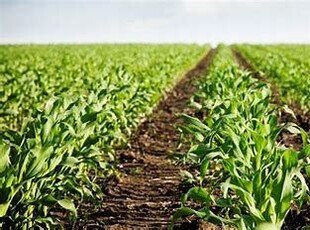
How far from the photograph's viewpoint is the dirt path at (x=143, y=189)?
5035 mm

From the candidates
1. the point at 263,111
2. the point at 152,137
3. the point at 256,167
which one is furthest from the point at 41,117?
the point at 152,137

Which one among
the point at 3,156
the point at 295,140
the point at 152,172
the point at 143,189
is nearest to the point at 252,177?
the point at 3,156

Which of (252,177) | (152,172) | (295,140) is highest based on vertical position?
(252,177)

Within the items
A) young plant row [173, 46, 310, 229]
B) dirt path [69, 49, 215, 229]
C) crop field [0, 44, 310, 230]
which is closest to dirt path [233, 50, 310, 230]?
crop field [0, 44, 310, 230]

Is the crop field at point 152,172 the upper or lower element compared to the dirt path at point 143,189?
upper

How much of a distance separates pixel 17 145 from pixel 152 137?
494cm

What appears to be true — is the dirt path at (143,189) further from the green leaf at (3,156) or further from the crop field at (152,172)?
the green leaf at (3,156)

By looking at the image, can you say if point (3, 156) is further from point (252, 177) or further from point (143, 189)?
point (143, 189)

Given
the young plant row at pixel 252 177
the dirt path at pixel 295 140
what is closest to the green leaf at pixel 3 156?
the young plant row at pixel 252 177

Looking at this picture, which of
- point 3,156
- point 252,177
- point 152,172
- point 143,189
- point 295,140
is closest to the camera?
point 252,177

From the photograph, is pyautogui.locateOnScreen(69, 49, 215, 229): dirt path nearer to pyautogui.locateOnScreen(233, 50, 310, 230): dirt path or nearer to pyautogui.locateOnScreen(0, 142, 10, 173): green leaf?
pyautogui.locateOnScreen(233, 50, 310, 230): dirt path

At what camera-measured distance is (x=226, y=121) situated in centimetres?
471

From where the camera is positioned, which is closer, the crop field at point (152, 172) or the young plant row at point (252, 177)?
the young plant row at point (252, 177)

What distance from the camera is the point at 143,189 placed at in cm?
620
